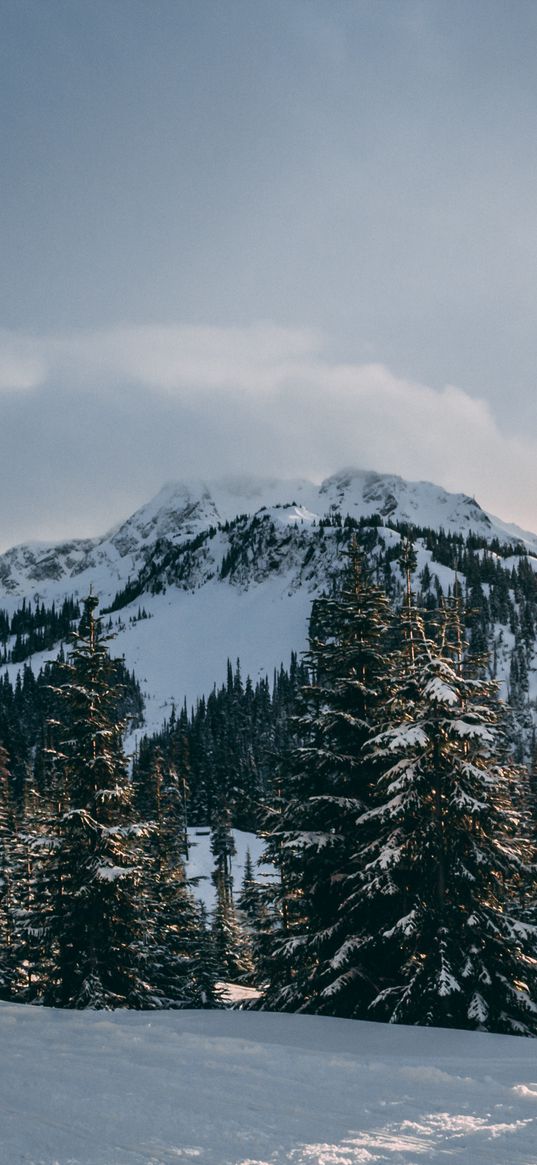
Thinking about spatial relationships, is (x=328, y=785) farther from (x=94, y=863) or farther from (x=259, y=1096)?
(x=259, y=1096)

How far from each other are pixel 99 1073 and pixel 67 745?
13904 millimetres

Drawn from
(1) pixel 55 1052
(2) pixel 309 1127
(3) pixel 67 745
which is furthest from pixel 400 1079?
(3) pixel 67 745

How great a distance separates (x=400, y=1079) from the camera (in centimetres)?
845

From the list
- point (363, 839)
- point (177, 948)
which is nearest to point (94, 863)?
point (363, 839)

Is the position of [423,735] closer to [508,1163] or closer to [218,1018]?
[218,1018]

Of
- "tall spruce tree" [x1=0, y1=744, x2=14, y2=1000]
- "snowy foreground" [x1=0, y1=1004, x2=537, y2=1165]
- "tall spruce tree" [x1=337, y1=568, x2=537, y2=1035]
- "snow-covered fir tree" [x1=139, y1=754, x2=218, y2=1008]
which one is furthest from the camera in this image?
"tall spruce tree" [x1=0, y1=744, x2=14, y2=1000]

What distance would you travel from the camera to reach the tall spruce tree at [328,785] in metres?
17.5

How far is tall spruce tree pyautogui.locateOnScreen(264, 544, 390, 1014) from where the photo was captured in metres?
17.5

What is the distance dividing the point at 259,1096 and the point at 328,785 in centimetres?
1138

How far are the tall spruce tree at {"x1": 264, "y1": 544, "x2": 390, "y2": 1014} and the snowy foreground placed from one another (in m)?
5.60

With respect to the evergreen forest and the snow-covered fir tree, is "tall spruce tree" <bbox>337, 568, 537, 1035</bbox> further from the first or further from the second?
the snow-covered fir tree

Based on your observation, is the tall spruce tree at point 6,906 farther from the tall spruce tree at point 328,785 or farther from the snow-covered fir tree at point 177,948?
the tall spruce tree at point 328,785

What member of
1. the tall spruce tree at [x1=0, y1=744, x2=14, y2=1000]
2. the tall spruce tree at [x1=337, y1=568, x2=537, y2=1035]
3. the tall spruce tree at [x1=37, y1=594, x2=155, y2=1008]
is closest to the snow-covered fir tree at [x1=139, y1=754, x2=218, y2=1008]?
the tall spruce tree at [x1=0, y1=744, x2=14, y2=1000]

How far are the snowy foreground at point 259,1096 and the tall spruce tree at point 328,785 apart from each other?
560cm
